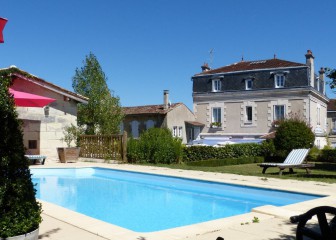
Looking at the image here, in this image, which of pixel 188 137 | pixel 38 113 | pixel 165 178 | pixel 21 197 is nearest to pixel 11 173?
pixel 21 197

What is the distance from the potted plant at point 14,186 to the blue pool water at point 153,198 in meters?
3.46

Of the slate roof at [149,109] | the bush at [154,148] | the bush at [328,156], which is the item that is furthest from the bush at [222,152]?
the slate roof at [149,109]

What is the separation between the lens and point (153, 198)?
11.1 metres

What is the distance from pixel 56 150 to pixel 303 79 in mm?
22587

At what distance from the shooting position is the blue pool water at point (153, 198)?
28.3 feet

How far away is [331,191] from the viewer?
981 cm

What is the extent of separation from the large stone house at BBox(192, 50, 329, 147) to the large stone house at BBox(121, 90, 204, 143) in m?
2.19

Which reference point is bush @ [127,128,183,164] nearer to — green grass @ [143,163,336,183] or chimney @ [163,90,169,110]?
green grass @ [143,163,336,183]

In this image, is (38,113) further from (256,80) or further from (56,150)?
(256,80)

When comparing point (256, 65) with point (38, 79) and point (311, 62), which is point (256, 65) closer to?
point (311, 62)

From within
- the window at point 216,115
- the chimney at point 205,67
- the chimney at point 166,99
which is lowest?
the window at point 216,115

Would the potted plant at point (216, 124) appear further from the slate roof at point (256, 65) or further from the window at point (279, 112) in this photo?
the window at point (279, 112)

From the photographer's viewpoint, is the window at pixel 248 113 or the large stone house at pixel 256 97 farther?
the window at pixel 248 113

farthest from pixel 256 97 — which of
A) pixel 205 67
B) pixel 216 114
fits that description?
pixel 205 67
